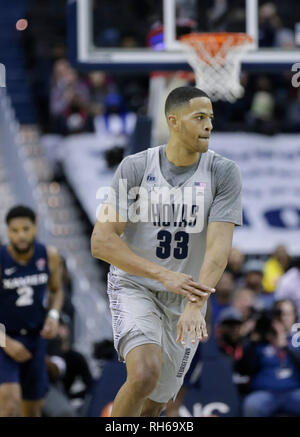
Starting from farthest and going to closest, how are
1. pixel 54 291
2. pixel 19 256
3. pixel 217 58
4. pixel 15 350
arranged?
pixel 217 58
pixel 54 291
pixel 19 256
pixel 15 350

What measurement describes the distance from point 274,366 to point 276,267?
287 centimetres

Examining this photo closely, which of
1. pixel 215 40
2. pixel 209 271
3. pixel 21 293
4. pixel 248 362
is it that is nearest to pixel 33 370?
pixel 21 293

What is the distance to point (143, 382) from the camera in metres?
5.44

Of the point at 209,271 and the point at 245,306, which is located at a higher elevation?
the point at 209,271

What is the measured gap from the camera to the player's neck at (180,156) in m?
5.88

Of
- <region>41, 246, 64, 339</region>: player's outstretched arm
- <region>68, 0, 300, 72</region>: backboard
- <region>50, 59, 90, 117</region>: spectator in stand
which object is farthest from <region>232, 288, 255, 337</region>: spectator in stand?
<region>50, 59, 90, 117</region>: spectator in stand

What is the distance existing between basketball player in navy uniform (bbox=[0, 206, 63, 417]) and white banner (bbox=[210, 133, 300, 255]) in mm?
5179

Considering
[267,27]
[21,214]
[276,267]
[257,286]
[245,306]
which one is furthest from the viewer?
[267,27]

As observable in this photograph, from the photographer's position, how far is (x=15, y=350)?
7562mm

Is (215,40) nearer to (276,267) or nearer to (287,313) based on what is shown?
(287,313)

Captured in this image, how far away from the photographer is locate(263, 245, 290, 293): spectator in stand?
38.2ft
